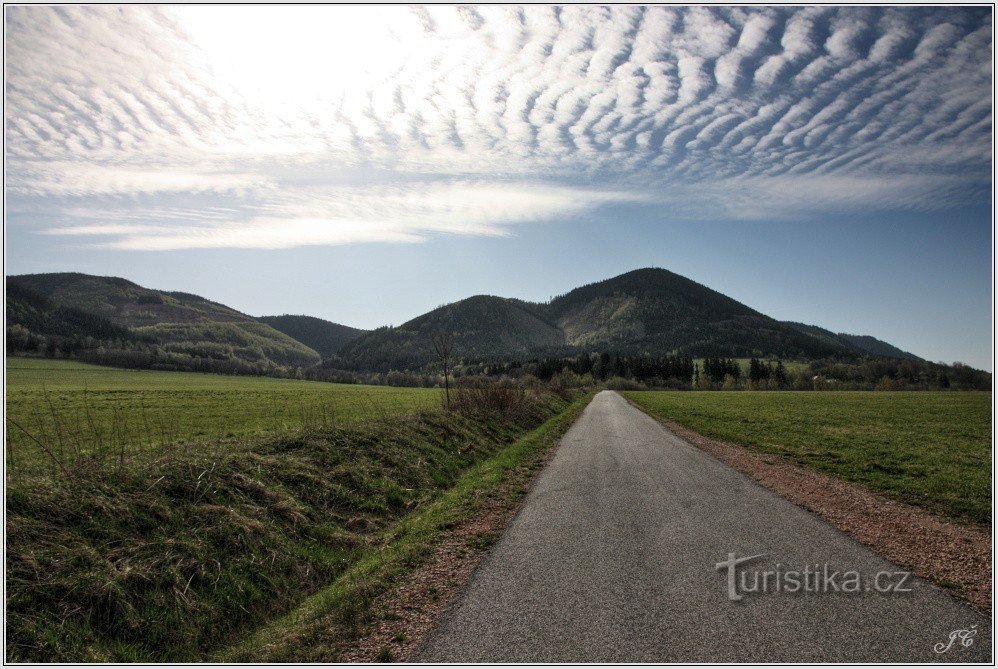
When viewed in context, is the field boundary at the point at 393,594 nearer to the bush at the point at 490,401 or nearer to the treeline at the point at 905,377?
the bush at the point at 490,401

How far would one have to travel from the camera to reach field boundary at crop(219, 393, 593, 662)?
17.2ft

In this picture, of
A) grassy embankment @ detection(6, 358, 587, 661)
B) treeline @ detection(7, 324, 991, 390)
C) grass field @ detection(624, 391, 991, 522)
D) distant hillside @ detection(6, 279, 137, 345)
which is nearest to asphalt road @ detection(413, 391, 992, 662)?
grassy embankment @ detection(6, 358, 587, 661)

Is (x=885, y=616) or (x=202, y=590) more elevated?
(x=885, y=616)

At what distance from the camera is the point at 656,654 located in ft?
15.5

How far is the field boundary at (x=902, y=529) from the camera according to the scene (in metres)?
6.45

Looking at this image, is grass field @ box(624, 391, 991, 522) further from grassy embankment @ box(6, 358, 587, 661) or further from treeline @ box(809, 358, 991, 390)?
treeline @ box(809, 358, 991, 390)

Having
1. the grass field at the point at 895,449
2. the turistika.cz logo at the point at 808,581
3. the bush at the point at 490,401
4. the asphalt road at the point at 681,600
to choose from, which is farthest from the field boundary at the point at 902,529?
the bush at the point at 490,401

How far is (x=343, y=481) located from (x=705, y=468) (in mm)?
10623

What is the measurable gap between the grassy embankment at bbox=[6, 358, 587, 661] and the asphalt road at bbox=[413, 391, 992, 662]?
1.70m

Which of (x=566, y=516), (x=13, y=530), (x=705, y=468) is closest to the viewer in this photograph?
(x=13, y=530)

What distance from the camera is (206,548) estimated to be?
7312 millimetres

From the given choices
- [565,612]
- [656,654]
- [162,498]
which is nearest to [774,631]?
[656,654]

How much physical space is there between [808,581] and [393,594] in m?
5.37

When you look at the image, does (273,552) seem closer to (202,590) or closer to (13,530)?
(202,590)
